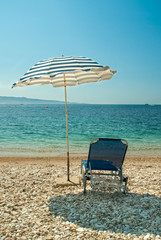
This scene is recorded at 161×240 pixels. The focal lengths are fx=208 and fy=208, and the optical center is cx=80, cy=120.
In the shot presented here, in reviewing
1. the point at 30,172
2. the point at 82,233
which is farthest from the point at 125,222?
the point at 30,172

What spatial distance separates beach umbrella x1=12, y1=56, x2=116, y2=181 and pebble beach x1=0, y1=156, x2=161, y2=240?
3.52 feet

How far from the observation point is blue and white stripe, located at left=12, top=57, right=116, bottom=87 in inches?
157

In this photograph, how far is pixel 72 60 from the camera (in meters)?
4.46

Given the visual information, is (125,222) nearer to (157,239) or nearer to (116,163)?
(157,239)

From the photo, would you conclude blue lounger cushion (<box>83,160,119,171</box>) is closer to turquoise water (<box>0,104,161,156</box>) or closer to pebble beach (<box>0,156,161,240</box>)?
pebble beach (<box>0,156,161,240</box>)

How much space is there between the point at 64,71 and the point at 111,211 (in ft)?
8.85

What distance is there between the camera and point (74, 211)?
12.1ft

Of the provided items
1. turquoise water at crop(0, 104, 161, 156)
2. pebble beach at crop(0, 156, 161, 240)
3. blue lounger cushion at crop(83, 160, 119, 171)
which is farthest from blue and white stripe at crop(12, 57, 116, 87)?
turquoise water at crop(0, 104, 161, 156)

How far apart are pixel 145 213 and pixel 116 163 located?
4.55 ft

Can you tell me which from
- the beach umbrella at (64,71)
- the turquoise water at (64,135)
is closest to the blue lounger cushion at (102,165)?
the beach umbrella at (64,71)

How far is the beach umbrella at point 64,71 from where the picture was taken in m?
→ 4.00

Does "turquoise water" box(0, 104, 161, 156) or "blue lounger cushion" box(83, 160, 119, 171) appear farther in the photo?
"turquoise water" box(0, 104, 161, 156)

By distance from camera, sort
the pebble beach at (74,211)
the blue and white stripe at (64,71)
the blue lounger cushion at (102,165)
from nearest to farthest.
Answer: the pebble beach at (74,211)
the blue and white stripe at (64,71)
the blue lounger cushion at (102,165)

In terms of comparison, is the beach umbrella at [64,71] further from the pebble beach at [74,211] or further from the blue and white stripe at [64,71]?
the pebble beach at [74,211]
